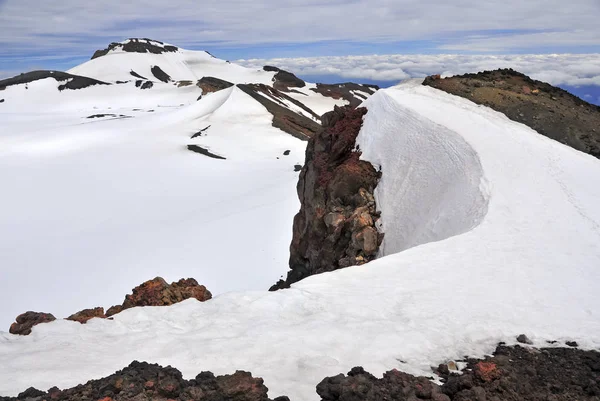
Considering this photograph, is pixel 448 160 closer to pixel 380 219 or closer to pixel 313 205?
pixel 380 219

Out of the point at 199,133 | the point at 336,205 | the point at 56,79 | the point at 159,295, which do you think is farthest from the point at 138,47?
the point at 159,295

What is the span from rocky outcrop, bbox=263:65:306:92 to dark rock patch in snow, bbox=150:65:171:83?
23.2 metres

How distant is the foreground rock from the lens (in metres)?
4.63

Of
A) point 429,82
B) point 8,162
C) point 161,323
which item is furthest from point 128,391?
point 8,162

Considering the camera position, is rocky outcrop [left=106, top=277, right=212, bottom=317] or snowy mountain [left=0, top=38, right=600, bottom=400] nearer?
snowy mountain [left=0, top=38, right=600, bottom=400]

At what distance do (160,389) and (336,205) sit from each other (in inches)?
409

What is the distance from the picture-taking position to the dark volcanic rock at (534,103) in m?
15.5

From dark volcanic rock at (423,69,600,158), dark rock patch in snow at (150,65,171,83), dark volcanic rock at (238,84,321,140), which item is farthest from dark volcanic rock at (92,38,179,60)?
dark volcanic rock at (423,69,600,158)

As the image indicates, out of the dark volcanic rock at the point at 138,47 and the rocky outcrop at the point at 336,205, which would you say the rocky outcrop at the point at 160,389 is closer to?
the rocky outcrop at the point at 336,205

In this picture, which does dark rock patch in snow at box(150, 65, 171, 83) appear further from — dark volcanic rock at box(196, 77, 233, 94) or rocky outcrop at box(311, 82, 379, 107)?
rocky outcrop at box(311, 82, 379, 107)

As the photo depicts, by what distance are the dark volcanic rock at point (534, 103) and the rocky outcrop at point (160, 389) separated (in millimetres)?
14117

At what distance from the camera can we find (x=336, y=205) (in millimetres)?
14492

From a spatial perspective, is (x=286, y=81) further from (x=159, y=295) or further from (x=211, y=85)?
(x=159, y=295)

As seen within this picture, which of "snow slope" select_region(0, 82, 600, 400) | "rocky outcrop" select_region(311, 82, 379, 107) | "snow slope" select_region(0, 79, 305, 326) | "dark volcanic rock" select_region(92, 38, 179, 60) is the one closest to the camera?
"snow slope" select_region(0, 82, 600, 400)
